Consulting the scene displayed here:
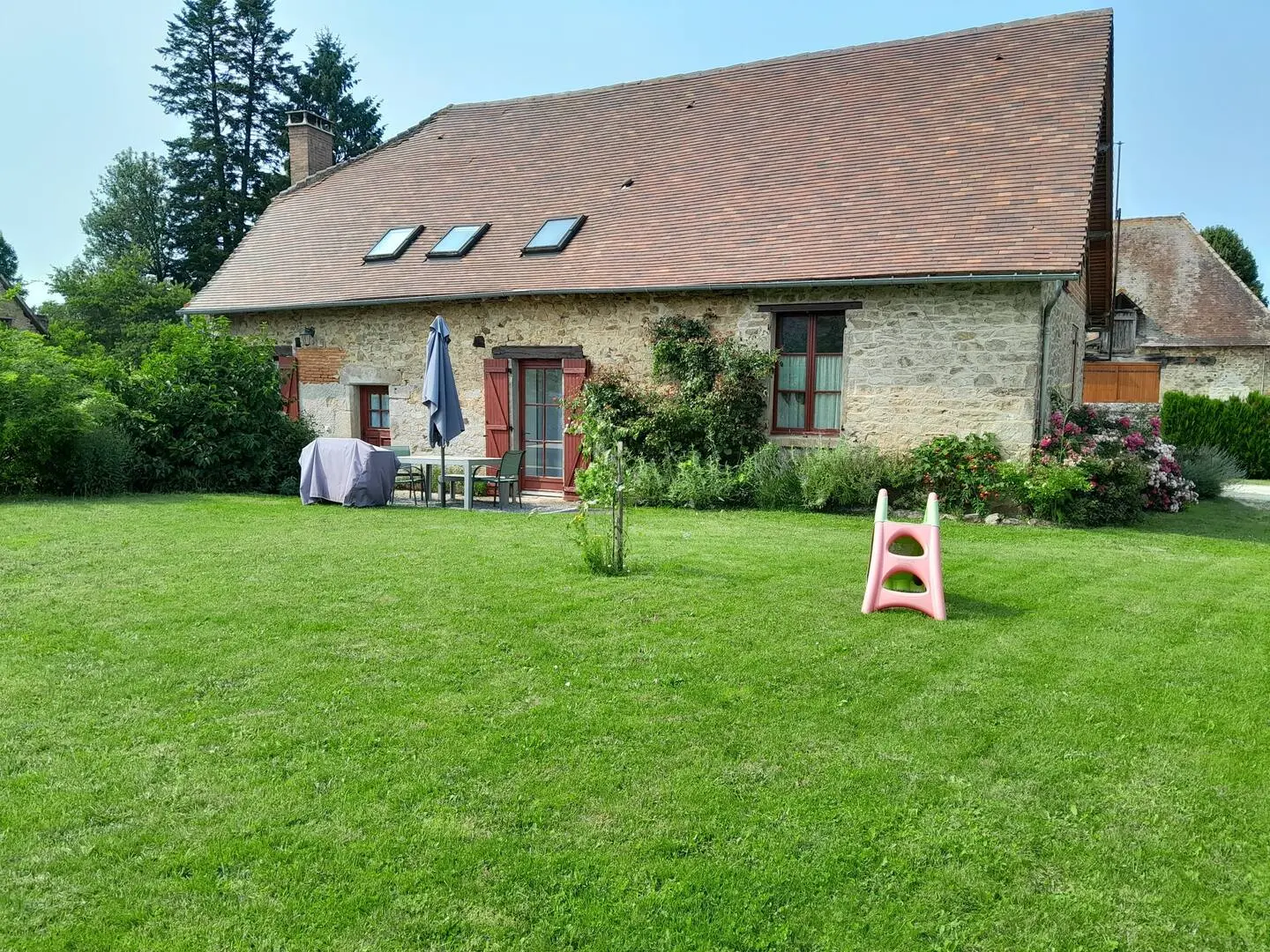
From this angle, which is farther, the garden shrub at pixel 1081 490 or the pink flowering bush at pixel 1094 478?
the pink flowering bush at pixel 1094 478

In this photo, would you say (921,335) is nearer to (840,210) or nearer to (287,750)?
(840,210)

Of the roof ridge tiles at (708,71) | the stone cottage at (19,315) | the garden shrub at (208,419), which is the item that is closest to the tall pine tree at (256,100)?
the stone cottage at (19,315)

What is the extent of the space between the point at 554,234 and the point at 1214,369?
644 inches

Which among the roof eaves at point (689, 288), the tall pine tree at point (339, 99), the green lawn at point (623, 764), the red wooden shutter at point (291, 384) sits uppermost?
the tall pine tree at point (339, 99)

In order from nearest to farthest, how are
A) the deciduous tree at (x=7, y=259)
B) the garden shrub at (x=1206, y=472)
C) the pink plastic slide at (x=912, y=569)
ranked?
the pink plastic slide at (x=912, y=569), the garden shrub at (x=1206, y=472), the deciduous tree at (x=7, y=259)

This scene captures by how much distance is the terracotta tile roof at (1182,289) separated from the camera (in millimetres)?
20734

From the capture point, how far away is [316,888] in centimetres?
266

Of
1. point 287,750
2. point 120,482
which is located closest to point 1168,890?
point 287,750

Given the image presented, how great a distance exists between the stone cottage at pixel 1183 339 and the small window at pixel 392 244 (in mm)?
14963

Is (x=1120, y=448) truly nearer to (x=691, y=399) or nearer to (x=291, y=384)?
(x=691, y=399)

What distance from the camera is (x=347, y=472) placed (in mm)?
11250

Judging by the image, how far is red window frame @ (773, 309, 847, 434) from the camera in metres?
11.5

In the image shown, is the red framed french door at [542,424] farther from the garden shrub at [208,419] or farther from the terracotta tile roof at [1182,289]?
the terracotta tile roof at [1182,289]

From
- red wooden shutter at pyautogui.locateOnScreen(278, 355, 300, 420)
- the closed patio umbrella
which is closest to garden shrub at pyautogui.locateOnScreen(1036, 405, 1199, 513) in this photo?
the closed patio umbrella
